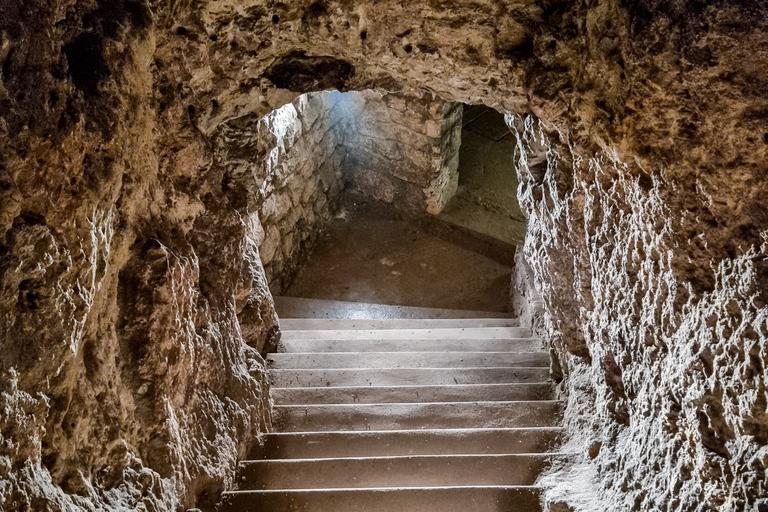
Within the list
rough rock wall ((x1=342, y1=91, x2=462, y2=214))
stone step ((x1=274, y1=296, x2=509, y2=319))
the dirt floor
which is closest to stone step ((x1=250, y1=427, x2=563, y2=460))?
stone step ((x1=274, y1=296, x2=509, y2=319))

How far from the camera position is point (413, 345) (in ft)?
17.4

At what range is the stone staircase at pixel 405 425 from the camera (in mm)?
3312

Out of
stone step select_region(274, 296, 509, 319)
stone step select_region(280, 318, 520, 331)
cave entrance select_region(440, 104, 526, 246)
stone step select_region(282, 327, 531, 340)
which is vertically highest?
cave entrance select_region(440, 104, 526, 246)

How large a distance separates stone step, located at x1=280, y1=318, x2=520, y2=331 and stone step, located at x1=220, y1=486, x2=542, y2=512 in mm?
2913

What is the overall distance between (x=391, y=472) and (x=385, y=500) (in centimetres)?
30

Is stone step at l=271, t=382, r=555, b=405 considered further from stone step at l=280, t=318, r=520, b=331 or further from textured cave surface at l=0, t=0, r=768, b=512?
stone step at l=280, t=318, r=520, b=331

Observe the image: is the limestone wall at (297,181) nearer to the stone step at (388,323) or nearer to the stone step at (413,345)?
the stone step at (388,323)

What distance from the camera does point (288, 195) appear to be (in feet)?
22.7

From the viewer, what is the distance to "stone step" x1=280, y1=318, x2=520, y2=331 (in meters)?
6.24

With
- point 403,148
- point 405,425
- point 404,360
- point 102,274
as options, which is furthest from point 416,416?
point 403,148

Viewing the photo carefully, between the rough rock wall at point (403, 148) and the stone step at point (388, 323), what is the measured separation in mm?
2327

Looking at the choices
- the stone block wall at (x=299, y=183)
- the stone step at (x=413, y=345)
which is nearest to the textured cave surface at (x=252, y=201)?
the stone step at (x=413, y=345)

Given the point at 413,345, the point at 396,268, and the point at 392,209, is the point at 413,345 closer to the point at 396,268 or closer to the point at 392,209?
the point at 396,268

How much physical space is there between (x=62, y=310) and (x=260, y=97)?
205 cm
